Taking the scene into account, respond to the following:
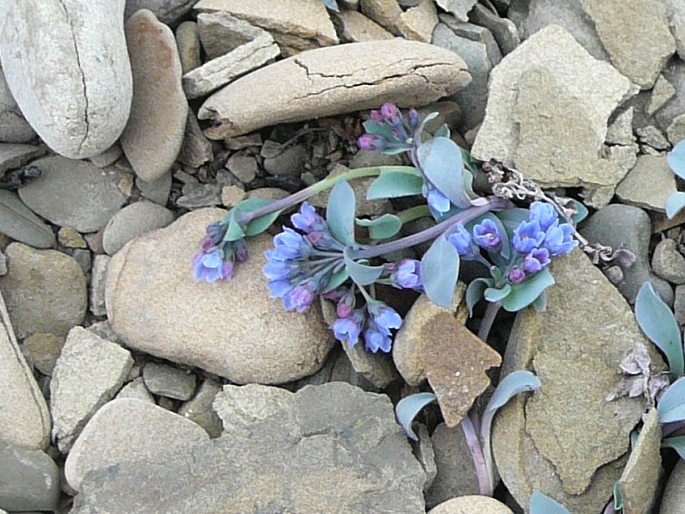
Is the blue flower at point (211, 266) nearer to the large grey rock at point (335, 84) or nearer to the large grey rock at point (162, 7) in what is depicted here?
the large grey rock at point (335, 84)

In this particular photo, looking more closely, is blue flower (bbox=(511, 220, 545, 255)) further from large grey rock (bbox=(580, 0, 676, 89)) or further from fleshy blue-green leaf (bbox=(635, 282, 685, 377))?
large grey rock (bbox=(580, 0, 676, 89))

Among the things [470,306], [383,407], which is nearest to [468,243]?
[470,306]

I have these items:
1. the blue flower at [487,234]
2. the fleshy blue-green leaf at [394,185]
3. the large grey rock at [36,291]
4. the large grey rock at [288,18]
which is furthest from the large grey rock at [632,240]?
the large grey rock at [36,291]

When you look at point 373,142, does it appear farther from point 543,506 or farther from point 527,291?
point 543,506

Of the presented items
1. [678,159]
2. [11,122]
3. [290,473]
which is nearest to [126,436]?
[290,473]

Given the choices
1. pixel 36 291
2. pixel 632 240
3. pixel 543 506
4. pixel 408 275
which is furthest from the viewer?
pixel 36 291

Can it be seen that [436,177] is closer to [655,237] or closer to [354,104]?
[354,104]
